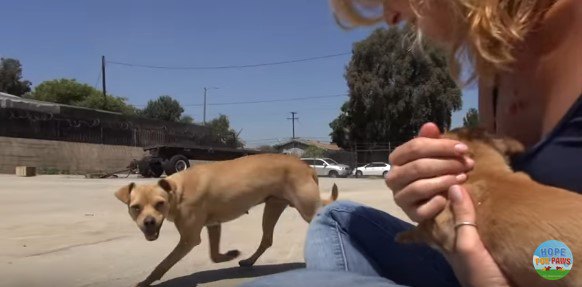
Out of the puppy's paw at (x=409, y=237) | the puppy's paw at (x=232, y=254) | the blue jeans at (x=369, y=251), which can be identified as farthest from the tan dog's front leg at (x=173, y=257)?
the puppy's paw at (x=409, y=237)

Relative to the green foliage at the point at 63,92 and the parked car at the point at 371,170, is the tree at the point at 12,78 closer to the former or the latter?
the green foliage at the point at 63,92

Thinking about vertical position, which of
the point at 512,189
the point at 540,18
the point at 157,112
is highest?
the point at 157,112

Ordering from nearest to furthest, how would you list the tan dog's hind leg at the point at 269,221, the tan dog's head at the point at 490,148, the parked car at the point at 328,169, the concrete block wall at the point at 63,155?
the tan dog's head at the point at 490,148, the tan dog's hind leg at the point at 269,221, the concrete block wall at the point at 63,155, the parked car at the point at 328,169

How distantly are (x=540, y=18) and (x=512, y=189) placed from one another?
1.30 feet

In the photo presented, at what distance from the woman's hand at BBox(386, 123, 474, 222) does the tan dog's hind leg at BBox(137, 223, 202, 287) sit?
363 centimetres

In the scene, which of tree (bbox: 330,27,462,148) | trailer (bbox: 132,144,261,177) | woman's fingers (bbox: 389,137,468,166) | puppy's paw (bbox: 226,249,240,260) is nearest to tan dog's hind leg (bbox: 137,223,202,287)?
puppy's paw (bbox: 226,249,240,260)

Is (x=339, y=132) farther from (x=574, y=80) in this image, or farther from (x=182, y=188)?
(x=574, y=80)

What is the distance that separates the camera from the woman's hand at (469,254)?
1111mm

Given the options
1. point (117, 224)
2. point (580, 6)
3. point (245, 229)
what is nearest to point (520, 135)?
point (580, 6)

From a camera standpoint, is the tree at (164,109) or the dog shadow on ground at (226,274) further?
the tree at (164,109)

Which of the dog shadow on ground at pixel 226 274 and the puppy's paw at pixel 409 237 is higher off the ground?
the puppy's paw at pixel 409 237

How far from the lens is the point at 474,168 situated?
1.25 meters

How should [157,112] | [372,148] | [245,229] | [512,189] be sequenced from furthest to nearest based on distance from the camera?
[157,112] → [372,148] → [245,229] → [512,189]

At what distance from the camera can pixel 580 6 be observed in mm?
1197
